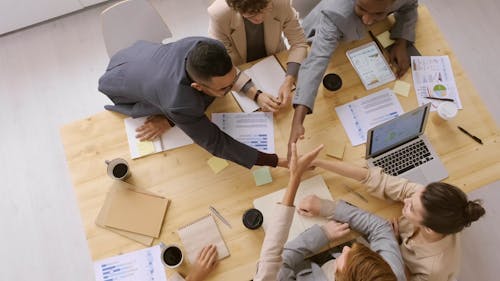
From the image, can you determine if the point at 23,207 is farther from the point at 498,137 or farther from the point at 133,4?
the point at 498,137

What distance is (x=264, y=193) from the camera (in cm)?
186

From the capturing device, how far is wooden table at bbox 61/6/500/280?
1.81m

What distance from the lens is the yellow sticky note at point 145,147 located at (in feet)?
6.40

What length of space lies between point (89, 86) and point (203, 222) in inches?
70.7

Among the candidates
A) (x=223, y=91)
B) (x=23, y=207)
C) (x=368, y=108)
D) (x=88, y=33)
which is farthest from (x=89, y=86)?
(x=368, y=108)

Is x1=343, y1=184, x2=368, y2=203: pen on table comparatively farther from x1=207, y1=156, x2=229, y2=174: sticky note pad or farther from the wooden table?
x1=207, y1=156, x2=229, y2=174: sticky note pad

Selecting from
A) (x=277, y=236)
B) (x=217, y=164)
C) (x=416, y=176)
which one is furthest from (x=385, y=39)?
(x=277, y=236)

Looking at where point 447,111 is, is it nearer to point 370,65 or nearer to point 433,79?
point 433,79

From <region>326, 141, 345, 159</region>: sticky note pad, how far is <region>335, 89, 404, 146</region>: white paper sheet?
0.21 feet

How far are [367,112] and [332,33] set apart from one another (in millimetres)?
427

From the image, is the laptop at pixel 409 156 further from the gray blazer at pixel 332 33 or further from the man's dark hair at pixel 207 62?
the man's dark hair at pixel 207 62

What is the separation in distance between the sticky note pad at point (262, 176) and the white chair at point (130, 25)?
98 cm

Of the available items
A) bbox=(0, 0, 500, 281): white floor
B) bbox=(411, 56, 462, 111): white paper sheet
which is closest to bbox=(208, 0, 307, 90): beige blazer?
bbox=(411, 56, 462, 111): white paper sheet

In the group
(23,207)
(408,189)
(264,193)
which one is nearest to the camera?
(408,189)
